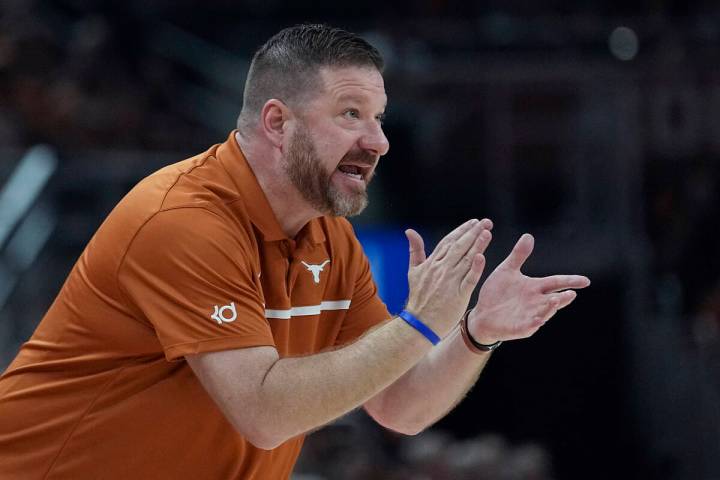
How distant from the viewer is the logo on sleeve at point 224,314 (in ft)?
10.0

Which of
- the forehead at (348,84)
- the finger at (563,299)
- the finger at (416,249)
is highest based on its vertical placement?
the forehead at (348,84)

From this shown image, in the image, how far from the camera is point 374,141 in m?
3.43

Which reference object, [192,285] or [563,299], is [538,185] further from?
[192,285]

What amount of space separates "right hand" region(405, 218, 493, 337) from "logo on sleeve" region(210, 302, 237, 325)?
476 mm

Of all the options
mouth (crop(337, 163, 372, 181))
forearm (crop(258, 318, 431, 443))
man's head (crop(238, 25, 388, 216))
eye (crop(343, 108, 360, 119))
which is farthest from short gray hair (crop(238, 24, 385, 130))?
forearm (crop(258, 318, 431, 443))

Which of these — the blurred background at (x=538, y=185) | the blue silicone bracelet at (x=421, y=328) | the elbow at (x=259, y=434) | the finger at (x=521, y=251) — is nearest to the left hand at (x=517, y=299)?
the finger at (x=521, y=251)

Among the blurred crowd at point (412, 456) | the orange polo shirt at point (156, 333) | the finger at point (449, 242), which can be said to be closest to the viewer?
the orange polo shirt at point (156, 333)

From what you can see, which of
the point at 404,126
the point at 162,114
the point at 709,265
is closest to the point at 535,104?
the point at 404,126

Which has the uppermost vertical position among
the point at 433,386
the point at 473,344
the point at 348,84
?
the point at 348,84

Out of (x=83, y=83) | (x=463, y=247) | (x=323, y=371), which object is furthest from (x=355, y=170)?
(x=83, y=83)

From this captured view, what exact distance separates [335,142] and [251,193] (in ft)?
0.95

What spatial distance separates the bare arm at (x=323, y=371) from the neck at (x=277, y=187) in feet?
1.71

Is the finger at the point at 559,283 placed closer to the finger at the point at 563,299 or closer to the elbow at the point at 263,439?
the finger at the point at 563,299

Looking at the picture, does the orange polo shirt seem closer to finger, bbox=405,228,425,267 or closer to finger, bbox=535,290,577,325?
finger, bbox=405,228,425,267
